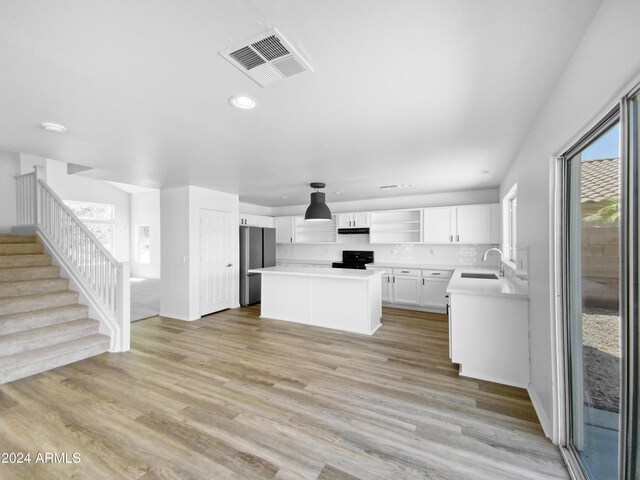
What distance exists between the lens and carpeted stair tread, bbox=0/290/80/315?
3342 millimetres

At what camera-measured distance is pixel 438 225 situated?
232 inches

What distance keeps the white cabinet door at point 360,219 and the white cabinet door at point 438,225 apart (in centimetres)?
131

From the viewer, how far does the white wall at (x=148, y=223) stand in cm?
984

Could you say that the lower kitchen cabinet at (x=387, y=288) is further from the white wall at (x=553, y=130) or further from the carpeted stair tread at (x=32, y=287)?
the carpeted stair tread at (x=32, y=287)

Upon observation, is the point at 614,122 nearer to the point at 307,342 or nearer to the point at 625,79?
the point at 625,79

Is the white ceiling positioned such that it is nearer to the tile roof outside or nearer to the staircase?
the tile roof outside

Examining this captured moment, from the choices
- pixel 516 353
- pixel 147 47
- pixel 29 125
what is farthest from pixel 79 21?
pixel 516 353

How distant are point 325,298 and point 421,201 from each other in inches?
134

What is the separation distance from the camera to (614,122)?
4.10ft

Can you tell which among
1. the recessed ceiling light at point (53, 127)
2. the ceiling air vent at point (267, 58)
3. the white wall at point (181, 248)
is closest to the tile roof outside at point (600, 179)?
the ceiling air vent at point (267, 58)

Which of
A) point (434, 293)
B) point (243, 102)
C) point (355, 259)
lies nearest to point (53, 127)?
point (243, 102)

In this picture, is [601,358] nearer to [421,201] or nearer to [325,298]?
[325,298]

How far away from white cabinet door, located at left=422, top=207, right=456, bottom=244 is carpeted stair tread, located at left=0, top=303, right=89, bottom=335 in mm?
5949

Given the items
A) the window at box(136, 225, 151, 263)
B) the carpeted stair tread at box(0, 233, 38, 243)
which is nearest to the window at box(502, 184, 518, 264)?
the carpeted stair tread at box(0, 233, 38, 243)
